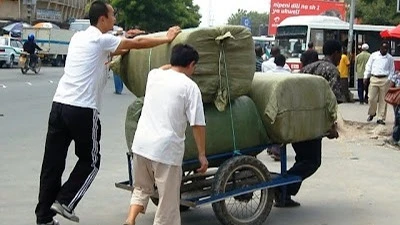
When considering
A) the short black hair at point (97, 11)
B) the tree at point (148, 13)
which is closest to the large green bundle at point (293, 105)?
the short black hair at point (97, 11)

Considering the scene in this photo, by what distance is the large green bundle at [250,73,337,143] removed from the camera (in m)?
6.51

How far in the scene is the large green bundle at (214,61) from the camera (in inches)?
243

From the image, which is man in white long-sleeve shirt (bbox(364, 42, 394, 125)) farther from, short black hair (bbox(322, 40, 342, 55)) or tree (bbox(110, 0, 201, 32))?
tree (bbox(110, 0, 201, 32))

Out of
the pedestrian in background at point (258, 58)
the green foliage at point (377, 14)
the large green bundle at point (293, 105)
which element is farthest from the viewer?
the green foliage at point (377, 14)

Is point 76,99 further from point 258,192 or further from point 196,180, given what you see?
point 258,192

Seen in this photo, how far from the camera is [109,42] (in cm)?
596

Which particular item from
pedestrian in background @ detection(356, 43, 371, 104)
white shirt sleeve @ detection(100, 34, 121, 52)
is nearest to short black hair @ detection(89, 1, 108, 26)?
white shirt sleeve @ detection(100, 34, 121, 52)

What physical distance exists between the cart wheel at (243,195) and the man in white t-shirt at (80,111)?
1.03 m

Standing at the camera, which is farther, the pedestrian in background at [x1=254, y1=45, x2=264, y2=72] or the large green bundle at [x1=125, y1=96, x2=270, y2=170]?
the pedestrian in background at [x1=254, y1=45, x2=264, y2=72]

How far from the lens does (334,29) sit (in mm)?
27922

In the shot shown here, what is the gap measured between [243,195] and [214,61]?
115cm

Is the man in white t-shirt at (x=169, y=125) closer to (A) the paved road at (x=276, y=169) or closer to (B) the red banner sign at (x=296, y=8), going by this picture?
(A) the paved road at (x=276, y=169)

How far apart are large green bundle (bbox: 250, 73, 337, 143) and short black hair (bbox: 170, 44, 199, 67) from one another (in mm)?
Answer: 1137

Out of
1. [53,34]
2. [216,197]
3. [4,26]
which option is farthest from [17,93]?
[4,26]
